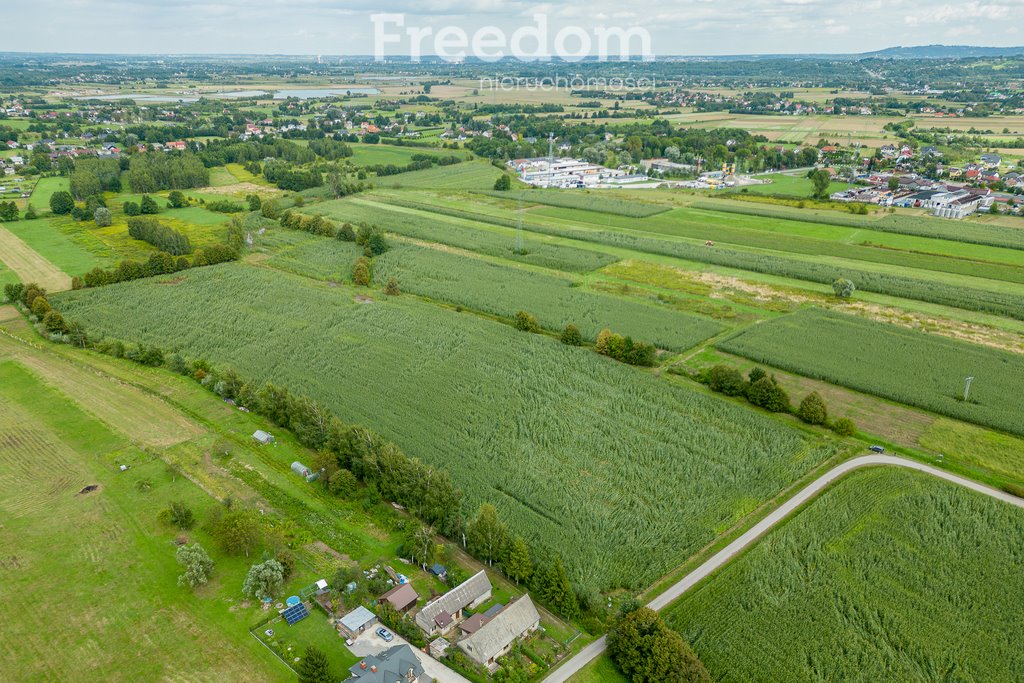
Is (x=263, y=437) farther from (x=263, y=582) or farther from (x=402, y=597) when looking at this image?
(x=402, y=597)

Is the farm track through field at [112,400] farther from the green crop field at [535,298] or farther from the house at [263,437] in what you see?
the green crop field at [535,298]

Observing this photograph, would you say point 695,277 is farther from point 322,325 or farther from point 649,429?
point 322,325

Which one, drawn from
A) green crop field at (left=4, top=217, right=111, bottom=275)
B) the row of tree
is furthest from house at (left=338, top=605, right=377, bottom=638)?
green crop field at (left=4, top=217, right=111, bottom=275)

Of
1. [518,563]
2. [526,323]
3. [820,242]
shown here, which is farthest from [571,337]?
[820,242]

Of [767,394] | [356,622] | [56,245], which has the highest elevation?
[56,245]

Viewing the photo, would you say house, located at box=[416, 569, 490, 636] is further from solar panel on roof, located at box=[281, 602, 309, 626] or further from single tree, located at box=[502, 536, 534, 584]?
Answer: solar panel on roof, located at box=[281, 602, 309, 626]

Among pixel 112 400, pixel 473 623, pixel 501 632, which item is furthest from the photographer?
pixel 112 400
